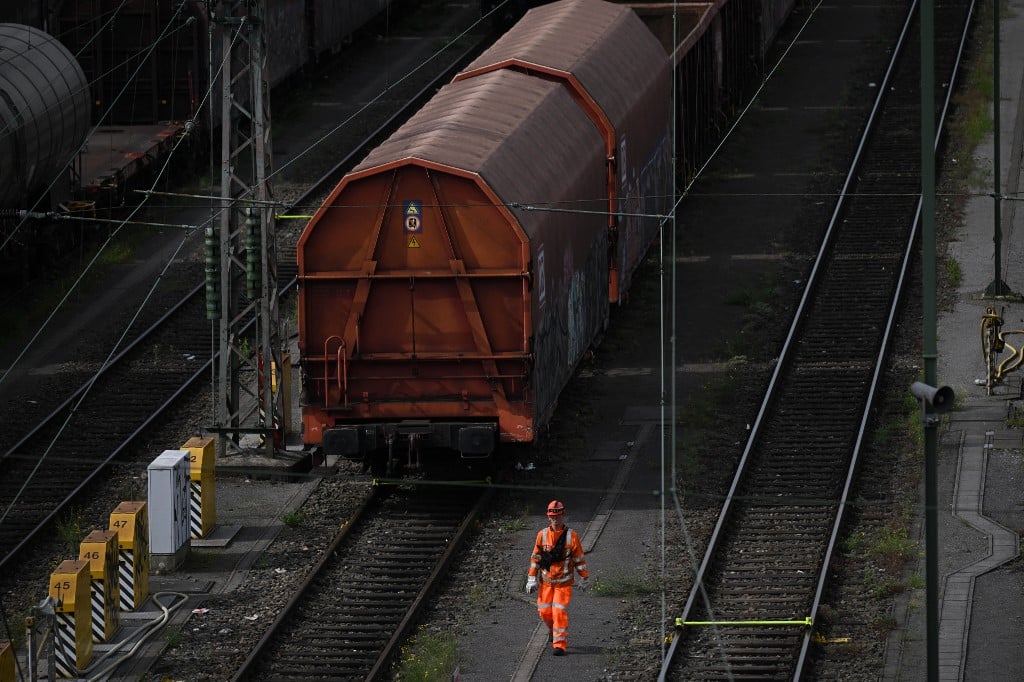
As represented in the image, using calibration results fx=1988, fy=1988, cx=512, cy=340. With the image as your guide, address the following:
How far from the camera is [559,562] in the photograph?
17.6 meters

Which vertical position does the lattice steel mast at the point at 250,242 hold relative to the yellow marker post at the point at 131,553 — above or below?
above

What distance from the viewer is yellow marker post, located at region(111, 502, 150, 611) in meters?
18.9

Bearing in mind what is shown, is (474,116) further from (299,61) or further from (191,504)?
(299,61)

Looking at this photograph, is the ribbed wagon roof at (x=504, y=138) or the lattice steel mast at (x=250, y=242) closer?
the ribbed wagon roof at (x=504, y=138)

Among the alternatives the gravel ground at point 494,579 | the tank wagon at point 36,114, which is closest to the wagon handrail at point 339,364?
the gravel ground at point 494,579

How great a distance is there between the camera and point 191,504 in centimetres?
2106

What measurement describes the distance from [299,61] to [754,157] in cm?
1091

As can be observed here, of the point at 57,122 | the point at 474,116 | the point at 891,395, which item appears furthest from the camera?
the point at 57,122

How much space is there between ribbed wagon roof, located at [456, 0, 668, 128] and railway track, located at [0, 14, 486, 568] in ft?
17.4

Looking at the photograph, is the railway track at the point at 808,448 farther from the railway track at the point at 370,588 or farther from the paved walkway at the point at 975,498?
the railway track at the point at 370,588

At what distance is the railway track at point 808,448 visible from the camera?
18.1 metres

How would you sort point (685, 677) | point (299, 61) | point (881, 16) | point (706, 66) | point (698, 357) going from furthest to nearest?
1. point (881, 16)
2. point (299, 61)
3. point (706, 66)
4. point (698, 357)
5. point (685, 677)

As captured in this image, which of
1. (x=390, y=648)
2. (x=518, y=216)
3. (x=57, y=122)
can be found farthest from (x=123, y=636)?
(x=57, y=122)

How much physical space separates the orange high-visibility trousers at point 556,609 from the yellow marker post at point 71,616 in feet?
13.2
